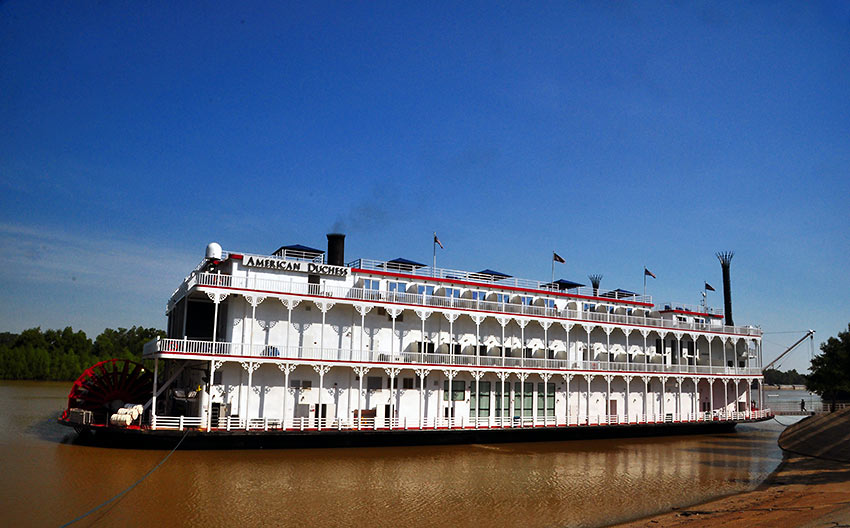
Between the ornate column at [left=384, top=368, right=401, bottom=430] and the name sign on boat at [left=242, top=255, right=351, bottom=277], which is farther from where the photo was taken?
the ornate column at [left=384, top=368, right=401, bottom=430]

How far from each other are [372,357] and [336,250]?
6463 millimetres

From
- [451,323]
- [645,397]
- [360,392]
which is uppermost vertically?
[451,323]

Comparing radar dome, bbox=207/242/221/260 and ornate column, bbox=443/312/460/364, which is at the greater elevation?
radar dome, bbox=207/242/221/260

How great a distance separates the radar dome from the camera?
32.7m

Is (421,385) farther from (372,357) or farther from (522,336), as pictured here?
(522,336)

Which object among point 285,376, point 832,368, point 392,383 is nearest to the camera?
point 285,376

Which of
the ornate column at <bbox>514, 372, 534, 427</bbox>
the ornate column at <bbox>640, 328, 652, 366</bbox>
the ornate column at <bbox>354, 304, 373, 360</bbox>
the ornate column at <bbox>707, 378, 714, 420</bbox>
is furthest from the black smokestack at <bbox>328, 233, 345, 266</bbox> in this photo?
the ornate column at <bbox>707, 378, 714, 420</bbox>

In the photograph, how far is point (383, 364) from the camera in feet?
115

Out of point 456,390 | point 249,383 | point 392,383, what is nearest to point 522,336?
point 456,390

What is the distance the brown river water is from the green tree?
3156 centimetres

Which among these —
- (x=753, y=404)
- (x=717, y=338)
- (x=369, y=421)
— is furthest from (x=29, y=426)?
(x=753, y=404)

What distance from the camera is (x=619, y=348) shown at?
149 feet

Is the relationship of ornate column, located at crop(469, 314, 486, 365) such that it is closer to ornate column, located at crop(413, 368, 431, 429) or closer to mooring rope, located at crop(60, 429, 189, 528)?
ornate column, located at crop(413, 368, 431, 429)

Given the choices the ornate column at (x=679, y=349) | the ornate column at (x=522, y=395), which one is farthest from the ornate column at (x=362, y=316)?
the ornate column at (x=679, y=349)
